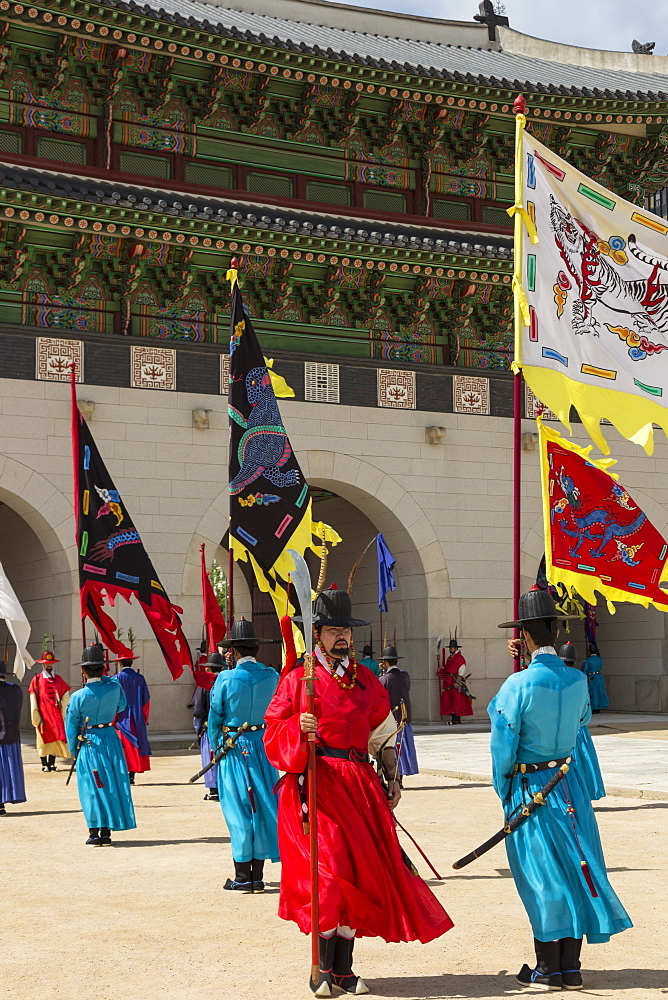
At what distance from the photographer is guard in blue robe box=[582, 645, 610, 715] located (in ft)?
78.7

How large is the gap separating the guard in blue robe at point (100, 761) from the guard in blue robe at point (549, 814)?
524cm

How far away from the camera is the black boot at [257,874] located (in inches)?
317

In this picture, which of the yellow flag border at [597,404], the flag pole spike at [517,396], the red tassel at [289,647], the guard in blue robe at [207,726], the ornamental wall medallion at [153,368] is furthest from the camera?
the ornamental wall medallion at [153,368]

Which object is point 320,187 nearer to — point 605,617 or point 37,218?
point 37,218

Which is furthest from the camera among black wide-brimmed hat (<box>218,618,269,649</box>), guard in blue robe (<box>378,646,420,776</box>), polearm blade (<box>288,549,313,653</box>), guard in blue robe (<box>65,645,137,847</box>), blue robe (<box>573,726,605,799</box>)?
guard in blue robe (<box>378,646,420,776</box>)

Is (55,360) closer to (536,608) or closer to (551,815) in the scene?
(536,608)

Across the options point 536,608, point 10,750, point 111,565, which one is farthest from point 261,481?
point 536,608

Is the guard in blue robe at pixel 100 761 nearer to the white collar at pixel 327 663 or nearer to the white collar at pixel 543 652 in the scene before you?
the white collar at pixel 327 663

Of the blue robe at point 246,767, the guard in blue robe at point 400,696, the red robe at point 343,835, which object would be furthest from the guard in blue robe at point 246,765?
the guard in blue robe at point 400,696

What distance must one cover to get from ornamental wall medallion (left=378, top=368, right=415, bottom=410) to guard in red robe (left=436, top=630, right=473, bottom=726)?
4222 millimetres

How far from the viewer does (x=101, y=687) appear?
35.1 feet

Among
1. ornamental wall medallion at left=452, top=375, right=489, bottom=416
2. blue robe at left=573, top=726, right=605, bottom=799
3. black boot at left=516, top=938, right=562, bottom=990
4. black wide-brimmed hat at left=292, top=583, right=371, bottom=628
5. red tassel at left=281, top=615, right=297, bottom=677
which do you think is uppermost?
ornamental wall medallion at left=452, top=375, right=489, bottom=416

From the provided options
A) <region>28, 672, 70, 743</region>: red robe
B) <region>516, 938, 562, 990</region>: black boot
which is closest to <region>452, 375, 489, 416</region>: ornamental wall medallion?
<region>28, 672, 70, 743</region>: red robe

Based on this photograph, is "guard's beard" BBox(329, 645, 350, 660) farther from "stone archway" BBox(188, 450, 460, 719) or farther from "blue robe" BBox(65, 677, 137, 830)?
"stone archway" BBox(188, 450, 460, 719)
